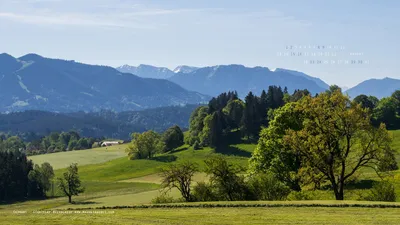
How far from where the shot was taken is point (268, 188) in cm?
5162

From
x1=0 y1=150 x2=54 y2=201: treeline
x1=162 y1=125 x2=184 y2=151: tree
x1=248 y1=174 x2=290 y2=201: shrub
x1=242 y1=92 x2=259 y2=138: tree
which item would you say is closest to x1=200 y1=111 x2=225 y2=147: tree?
x1=242 y1=92 x2=259 y2=138: tree

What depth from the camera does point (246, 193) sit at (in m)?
52.7

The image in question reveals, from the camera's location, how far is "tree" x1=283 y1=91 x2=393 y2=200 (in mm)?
46781

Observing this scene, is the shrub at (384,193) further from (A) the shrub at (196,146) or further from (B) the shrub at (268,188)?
(A) the shrub at (196,146)

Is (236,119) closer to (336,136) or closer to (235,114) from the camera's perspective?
(235,114)

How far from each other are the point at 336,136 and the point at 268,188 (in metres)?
9.87

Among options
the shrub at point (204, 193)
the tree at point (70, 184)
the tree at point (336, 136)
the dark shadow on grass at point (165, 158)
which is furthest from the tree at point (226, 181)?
the dark shadow on grass at point (165, 158)

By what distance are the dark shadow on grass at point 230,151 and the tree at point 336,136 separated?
3601 inches

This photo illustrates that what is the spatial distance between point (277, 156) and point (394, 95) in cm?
13415

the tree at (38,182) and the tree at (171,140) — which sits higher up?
the tree at (171,140)

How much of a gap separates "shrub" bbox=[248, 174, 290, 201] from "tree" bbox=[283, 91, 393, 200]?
4583 millimetres

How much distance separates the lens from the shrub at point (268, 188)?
51375mm

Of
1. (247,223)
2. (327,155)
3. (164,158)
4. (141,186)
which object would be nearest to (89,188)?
(141,186)

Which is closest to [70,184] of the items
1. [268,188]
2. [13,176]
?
[13,176]
